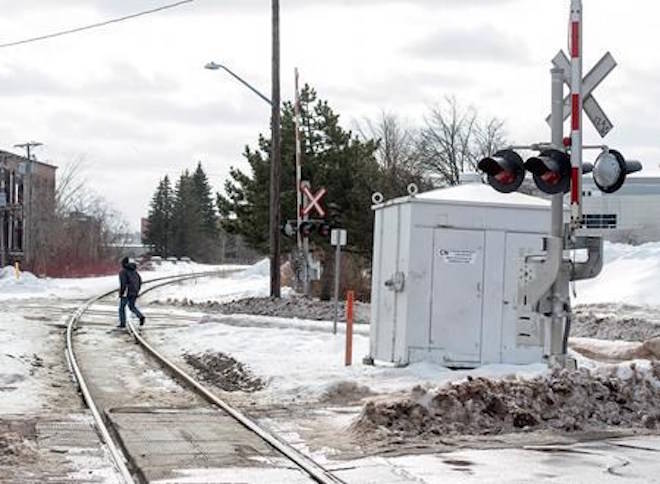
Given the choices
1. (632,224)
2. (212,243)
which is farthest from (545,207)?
(212,243)

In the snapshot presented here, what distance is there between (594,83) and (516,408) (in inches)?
143

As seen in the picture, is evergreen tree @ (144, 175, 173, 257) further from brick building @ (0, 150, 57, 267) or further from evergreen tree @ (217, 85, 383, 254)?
evergreen tree @ (217, 85, 383, 254)

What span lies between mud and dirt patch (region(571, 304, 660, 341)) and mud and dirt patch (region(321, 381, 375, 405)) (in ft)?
37.6

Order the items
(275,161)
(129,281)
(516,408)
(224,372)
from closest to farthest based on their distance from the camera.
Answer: (516,408) → (224,372) → (129,281) → (275,161)

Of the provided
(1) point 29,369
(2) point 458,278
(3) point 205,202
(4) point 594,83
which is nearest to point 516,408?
Result: (4) point 594,83

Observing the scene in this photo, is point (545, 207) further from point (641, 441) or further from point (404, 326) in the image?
point (641, 441)

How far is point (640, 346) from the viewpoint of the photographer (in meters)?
18.6

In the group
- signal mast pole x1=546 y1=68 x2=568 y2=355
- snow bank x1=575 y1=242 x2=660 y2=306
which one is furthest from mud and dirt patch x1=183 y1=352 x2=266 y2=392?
snow bank x1=575 y1=242 x2=660 y2=306

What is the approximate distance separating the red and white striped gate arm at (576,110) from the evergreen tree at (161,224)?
401 ft

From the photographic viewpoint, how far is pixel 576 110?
11.6 m

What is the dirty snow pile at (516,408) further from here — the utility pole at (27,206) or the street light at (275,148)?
the utility pole at (27,206)

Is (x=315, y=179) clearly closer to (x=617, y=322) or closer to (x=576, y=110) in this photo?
→ (x=617, y=322)

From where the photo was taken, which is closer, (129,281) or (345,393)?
(345,393)

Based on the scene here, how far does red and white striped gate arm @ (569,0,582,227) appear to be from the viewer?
1136cm
